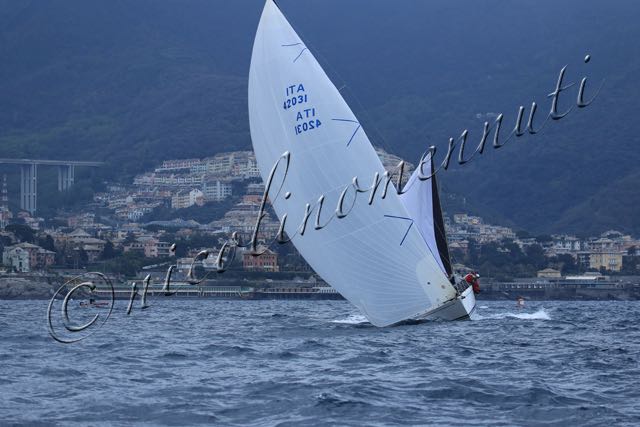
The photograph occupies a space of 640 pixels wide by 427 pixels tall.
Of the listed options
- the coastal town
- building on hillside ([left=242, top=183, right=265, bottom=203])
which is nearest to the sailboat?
the coastal town

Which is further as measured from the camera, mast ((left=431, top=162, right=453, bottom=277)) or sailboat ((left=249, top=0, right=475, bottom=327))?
mast ((left=431, top=162, right=453, bottom=277))

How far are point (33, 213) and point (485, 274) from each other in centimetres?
7096

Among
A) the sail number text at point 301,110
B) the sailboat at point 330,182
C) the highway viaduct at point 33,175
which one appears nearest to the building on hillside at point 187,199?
the highway viaduct at point 33,175

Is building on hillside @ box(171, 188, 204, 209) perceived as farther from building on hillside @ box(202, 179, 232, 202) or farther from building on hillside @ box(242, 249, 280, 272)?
building on hillside @ box(242, 249, 280, 272)

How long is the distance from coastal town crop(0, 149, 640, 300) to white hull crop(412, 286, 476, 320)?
40522 millimetres

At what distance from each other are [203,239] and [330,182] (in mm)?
79566

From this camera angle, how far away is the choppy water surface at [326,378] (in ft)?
48.6

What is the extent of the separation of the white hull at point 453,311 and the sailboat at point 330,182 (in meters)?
0.97

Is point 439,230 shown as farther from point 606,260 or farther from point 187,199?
point 187,199

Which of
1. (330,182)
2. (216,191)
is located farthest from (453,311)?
(216,191)

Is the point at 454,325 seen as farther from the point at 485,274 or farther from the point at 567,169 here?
the point at 567,169

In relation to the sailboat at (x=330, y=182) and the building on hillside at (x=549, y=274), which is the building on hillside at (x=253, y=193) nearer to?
the building on hillside at (x=549, y=274)

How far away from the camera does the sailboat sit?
2536cm

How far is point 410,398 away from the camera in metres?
16.0
